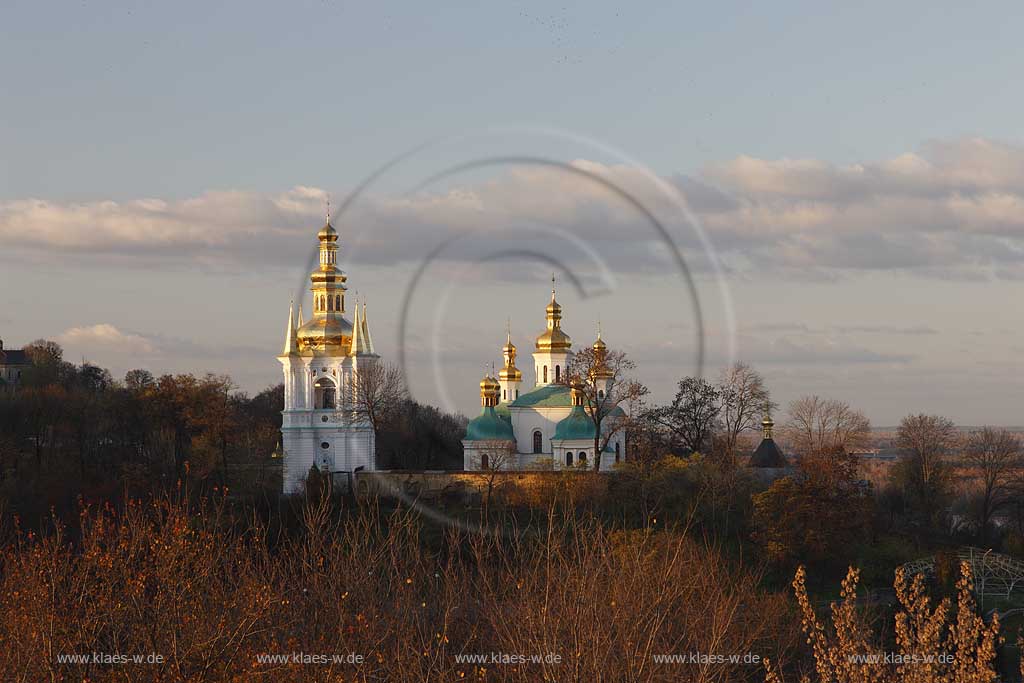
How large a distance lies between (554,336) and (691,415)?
625cm

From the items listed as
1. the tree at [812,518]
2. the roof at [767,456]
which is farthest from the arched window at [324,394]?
the tree at [812,518]

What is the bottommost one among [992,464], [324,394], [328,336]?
[992,464]

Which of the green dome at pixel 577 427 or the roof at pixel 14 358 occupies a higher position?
the roof at pixel 14 358

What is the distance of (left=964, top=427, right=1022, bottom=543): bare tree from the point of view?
5651cm

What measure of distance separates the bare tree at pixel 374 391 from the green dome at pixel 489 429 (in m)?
2.94

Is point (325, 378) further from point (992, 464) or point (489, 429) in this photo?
point (992, 464)

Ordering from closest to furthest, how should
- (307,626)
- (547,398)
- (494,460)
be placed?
1. (307,626)
2. (494,460)
3. (547,398)

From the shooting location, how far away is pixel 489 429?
5772 centimetres

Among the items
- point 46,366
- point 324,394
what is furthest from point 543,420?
point 46,366

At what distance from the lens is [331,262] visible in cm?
6172

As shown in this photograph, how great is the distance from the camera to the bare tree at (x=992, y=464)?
56509 mm

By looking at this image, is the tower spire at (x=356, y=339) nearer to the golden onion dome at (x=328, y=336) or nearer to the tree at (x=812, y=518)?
Result: the golden onion dome at (x=328, y=336)

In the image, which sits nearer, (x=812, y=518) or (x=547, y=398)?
(x=812, y=518)

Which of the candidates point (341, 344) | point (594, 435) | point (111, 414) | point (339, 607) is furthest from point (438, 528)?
point (339, 607)
